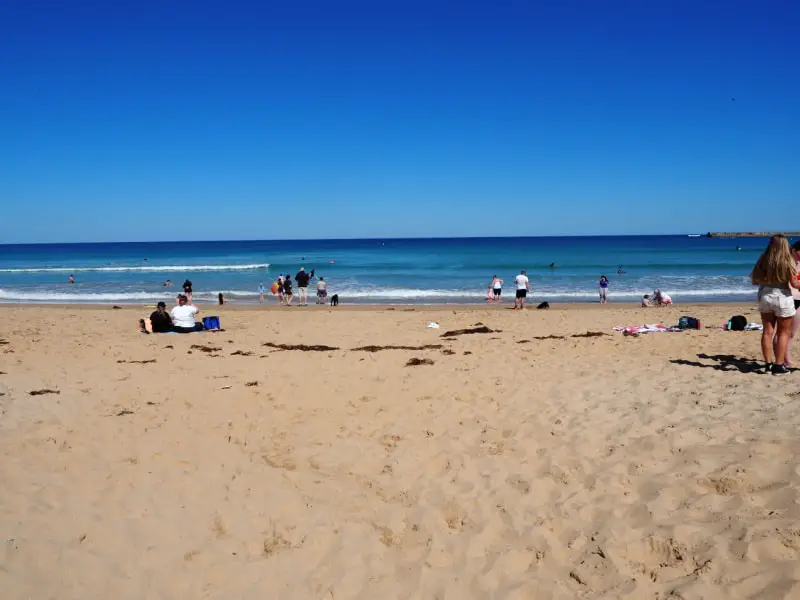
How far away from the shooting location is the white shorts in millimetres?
6461

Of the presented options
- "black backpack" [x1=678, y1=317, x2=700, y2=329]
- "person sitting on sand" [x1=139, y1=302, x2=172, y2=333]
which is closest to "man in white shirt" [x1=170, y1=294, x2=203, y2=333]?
"person sitting on sand" [x1=139, y1=302, x2=172, y2=333]

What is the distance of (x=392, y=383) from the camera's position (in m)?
7.62

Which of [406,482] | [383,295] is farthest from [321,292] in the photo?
[406,482]

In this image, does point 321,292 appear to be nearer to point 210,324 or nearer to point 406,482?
point 210,324

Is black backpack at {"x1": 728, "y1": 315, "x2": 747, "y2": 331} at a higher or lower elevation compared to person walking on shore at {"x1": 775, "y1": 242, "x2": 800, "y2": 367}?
lower

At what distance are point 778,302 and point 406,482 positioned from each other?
5.08 metres

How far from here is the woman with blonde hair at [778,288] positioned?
20.9 feet

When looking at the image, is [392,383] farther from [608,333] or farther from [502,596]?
[608,333]

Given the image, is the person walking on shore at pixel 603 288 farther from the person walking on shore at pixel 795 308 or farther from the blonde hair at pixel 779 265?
the blonde hair at pixel 779 265

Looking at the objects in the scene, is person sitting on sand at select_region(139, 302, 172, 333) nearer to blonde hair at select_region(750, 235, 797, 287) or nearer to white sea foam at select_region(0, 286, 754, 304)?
blonde hair at select_region(750, 235, 797, 287)

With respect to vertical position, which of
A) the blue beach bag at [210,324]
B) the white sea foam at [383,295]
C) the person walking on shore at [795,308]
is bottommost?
the white sea foam at [383,295]

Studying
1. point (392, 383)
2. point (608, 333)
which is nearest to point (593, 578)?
point (392, 383)

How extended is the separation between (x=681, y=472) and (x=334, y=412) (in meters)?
3.65

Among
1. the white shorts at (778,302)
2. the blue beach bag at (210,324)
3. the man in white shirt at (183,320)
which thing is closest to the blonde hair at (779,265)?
the white shorts at (778,302)
